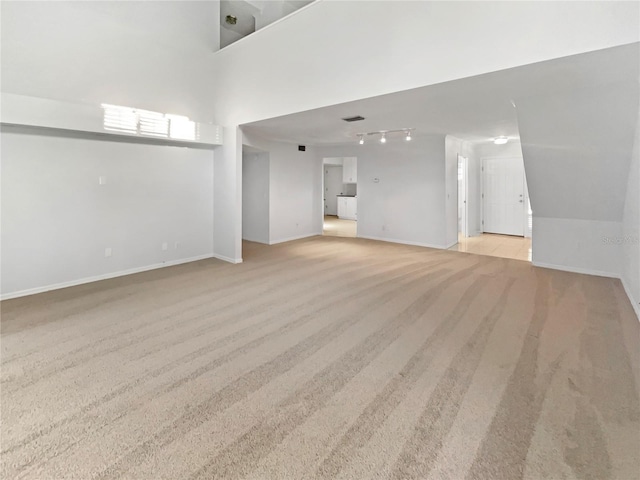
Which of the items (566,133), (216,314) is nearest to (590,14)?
(566,133)

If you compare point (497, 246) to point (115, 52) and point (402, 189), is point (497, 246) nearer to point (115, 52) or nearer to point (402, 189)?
point (402, 189)

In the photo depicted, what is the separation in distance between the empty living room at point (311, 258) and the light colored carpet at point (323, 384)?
17 millimetres

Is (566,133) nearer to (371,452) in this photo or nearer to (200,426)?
(371,452)

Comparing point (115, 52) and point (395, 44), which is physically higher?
point (115, 52)

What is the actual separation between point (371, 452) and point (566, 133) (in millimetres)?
4287

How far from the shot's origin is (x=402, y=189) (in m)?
7.61

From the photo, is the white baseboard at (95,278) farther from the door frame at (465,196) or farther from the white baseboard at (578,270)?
the door frame at (465,196)

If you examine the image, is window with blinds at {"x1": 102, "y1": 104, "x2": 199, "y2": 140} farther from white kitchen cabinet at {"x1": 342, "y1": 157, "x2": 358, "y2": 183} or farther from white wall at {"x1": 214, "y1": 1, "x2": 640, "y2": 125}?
white kitchen cabinet at {"x1": 342, "y1": 157, "x2": 358, "y2": 183}

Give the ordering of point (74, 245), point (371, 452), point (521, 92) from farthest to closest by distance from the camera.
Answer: point (74, 245), point (521, 92), point (371, 452)

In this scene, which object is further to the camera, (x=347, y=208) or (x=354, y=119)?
(x=347, y=208)

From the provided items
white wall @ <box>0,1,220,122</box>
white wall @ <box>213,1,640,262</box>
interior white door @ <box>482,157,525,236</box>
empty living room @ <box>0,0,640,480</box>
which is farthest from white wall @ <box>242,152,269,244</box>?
interior white door @ <box>482,157,525,236</box>

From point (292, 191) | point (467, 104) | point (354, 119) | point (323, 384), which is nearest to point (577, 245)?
point (467, 104)

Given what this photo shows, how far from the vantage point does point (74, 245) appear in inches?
181

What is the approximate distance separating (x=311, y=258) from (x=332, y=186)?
8.77m
